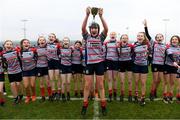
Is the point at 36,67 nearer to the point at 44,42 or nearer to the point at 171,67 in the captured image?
the point at 44,42

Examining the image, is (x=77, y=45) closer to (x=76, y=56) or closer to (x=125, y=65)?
(x=76, y=56)

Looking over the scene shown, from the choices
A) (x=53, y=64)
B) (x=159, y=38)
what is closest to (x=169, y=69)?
(x=159, y=38)

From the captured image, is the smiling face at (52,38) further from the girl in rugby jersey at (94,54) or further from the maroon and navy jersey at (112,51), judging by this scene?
the girl in rugby jersey at (94,54)

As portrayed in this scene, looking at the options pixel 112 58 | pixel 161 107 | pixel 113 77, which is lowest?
pixel 161 107

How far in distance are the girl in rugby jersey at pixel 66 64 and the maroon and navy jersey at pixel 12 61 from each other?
4.36ft

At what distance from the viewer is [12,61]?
892 centimetres

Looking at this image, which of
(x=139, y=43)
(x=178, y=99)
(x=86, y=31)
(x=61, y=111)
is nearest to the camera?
(x=86, y=31)

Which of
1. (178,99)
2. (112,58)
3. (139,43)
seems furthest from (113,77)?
(178,99)

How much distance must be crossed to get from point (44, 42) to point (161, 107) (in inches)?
157

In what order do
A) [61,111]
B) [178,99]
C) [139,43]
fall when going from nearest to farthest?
1. [61,111]
2. [139,43]
3. [178,99]

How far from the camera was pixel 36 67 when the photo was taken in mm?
9375

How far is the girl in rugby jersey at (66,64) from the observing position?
362 inches

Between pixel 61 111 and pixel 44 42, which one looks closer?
pixel 61 111

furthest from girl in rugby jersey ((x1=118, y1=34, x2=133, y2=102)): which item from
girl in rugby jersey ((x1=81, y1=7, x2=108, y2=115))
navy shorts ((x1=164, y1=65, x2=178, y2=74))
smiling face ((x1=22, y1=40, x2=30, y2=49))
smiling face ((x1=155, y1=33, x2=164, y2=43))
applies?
smiling face ((x1=22, y1=40, x2=30, y2=49))
